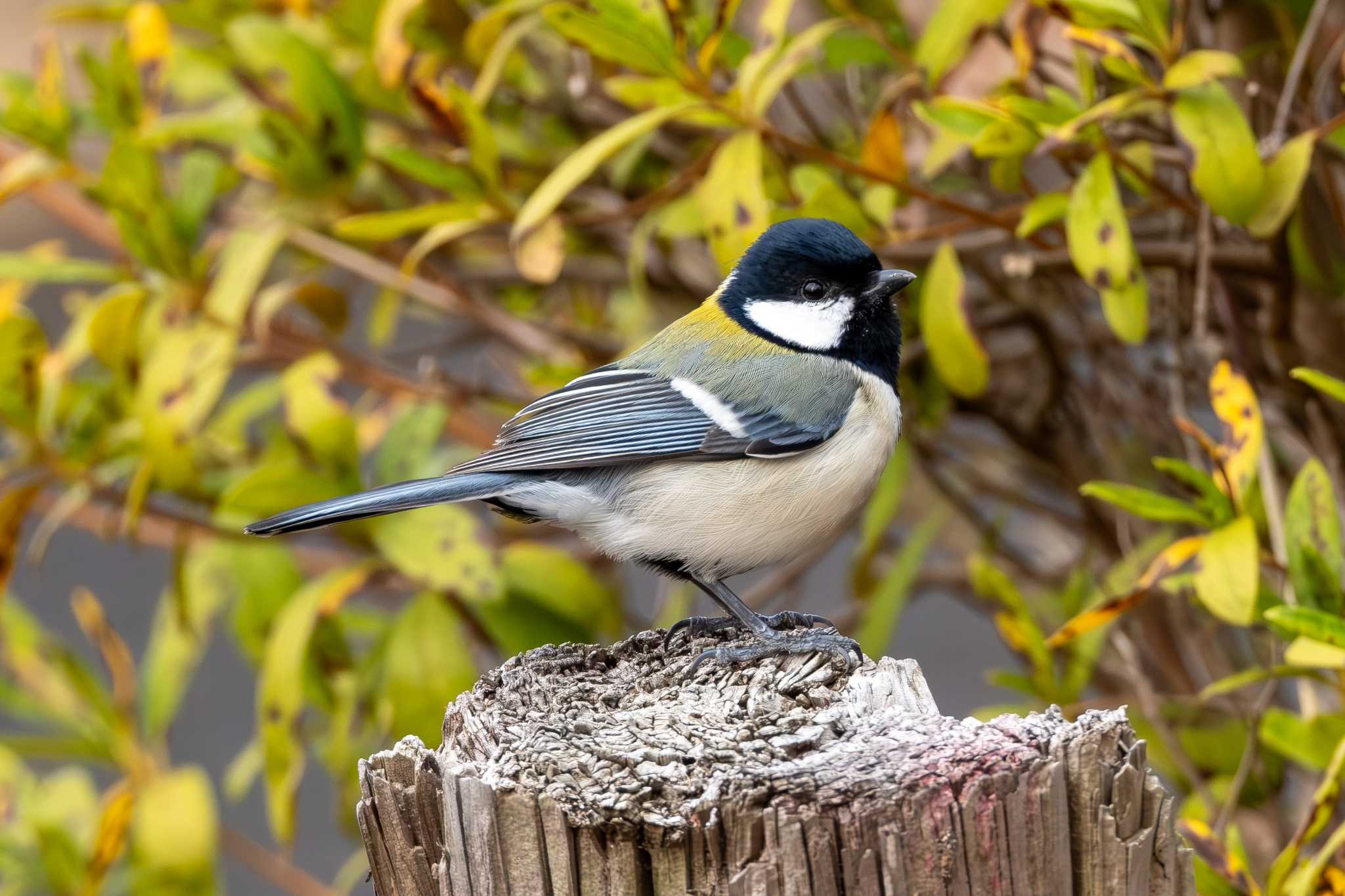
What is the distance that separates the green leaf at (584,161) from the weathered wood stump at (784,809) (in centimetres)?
111

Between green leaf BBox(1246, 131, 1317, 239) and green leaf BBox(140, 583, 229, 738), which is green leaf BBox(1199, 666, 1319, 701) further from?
green leaf BBox(140, 583, 229, 738)

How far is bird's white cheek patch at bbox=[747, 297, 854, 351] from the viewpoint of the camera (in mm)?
2568

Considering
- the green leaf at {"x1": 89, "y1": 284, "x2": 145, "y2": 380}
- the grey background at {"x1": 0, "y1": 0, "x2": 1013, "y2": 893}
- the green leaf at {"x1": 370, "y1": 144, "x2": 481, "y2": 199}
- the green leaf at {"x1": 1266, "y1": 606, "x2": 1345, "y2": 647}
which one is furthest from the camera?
the grey background at {"x1": 0, "y1": 0, "x2": 1013, "y2": 893}

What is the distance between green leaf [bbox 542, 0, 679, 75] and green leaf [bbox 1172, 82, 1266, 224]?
2.68ft

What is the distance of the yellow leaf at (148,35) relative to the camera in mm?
2867

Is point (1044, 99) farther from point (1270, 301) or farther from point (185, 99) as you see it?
point (185, 99)

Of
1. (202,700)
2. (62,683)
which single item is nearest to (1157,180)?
(62,683)

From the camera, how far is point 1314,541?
2.00 metres

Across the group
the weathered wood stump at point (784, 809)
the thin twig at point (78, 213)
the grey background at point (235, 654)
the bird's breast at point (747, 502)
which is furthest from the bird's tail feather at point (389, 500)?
the grey background at point (235, 654)

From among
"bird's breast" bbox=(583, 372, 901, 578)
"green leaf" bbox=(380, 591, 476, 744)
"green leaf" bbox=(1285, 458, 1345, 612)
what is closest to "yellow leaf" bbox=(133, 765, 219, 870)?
"green leaf" bbox=(380, 591, 476, 744)

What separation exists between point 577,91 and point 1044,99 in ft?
3.11

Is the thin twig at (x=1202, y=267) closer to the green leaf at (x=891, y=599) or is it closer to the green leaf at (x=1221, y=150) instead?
the green leaf at (x=1221, y=150)

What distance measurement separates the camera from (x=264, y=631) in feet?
Result: 9.68

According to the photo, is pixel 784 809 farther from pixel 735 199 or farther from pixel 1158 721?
pixel 1158 721
